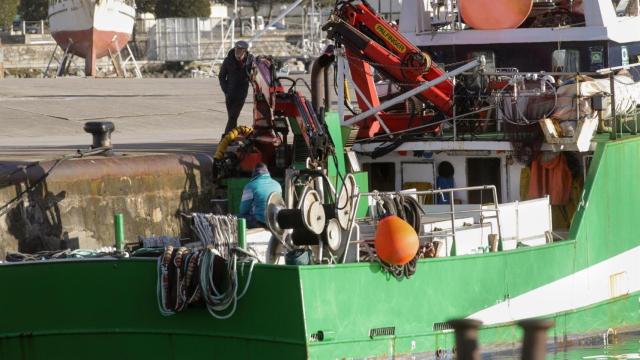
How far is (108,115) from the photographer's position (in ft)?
82.6

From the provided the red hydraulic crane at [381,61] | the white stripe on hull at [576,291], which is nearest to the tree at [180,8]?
the red hydraulic crane at [381,61]

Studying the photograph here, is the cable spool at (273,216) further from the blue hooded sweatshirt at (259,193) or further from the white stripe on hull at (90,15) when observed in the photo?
the white stripe on hull at (90,15)

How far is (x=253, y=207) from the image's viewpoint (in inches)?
553

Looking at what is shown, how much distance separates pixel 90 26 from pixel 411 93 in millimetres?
30970

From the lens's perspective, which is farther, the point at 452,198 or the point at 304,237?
the point at 452,198

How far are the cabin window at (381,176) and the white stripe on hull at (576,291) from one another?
2.69 metres

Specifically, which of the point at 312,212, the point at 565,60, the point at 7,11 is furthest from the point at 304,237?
the point at 7,11

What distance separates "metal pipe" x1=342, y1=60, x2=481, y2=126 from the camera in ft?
51.0

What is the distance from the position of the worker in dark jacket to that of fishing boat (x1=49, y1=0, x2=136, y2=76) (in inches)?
1056

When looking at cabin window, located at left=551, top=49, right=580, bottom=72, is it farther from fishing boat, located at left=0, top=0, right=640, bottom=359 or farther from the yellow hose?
the yellow hose

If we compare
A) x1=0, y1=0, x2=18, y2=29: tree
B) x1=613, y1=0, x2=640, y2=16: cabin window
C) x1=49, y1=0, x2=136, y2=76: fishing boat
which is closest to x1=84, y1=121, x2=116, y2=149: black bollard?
x1=613, y1=0, x2=640, y2=16: cabin window

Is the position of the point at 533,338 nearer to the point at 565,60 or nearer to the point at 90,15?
the point at 565,60

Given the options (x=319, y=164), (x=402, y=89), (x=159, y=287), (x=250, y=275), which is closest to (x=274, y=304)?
(x=250, y=275)

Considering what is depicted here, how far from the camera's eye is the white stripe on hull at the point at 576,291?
14086 millimetres
